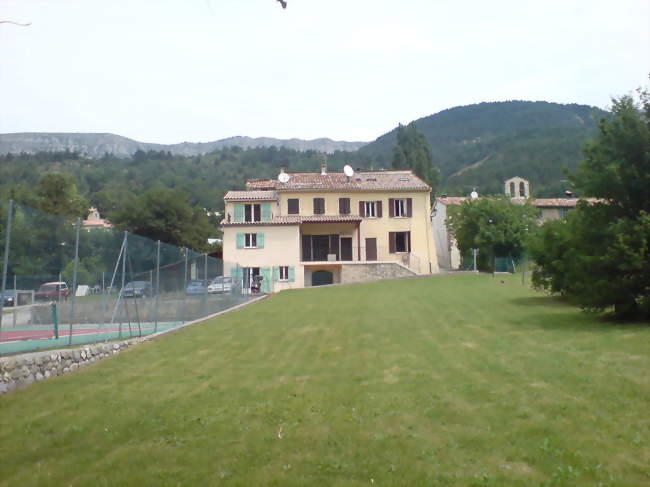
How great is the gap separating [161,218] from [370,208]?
28.9 meters

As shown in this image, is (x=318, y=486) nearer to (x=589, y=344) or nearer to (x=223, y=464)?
(x=223, y=464)

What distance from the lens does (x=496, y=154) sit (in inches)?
4279

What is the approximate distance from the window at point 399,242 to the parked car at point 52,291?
3762 centimetres

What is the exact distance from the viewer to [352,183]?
161 ft

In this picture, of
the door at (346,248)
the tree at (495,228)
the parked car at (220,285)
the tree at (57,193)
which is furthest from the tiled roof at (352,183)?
the tree at (57,193)

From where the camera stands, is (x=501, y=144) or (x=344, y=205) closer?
(x=344, y=205)

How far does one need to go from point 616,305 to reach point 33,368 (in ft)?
41.6

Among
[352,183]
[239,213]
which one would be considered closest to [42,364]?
[239,213]

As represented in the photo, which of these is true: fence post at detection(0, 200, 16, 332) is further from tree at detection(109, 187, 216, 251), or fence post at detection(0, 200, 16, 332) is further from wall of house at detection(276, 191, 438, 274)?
tree at detection(109, 187, 216, 251)

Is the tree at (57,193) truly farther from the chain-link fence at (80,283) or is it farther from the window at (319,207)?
the chain-link fence at (80,283)

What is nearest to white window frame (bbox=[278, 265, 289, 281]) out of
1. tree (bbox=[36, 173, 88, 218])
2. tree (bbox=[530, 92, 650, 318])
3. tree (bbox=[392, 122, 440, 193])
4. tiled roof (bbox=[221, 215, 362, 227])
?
tiled roof (bbox=[221, 215, 362, 227])

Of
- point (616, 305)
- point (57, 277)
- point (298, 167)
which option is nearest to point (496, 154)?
point (298, 167)

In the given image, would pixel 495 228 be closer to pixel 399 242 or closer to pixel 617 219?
pixel 399 242

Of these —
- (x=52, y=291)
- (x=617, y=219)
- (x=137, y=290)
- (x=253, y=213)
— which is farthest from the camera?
(x=253, y=213)
